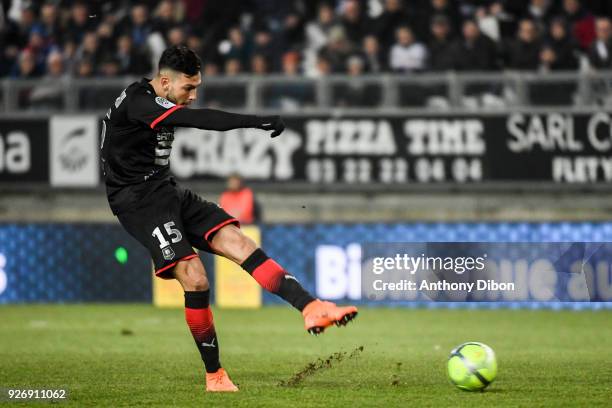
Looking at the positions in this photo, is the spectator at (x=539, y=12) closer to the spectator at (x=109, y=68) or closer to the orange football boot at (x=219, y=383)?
the spectator at (x=109, y=68)

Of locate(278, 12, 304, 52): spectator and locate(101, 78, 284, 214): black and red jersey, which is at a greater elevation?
locate(278, 12, 304, 52): spectator

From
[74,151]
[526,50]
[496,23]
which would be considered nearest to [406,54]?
[496,23]

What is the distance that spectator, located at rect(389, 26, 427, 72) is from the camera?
18.2 metres

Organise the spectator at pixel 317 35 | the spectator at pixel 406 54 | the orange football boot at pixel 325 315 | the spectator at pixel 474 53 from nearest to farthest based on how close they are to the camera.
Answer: the orange football boot at pixel 325 315 < the spectator at pixel 474 53 < the spectator at pixel 406 54 < the spectator at pixel 317 35

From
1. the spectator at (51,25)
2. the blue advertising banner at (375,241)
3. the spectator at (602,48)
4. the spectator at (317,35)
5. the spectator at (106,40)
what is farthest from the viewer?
the spectator at (51,25)

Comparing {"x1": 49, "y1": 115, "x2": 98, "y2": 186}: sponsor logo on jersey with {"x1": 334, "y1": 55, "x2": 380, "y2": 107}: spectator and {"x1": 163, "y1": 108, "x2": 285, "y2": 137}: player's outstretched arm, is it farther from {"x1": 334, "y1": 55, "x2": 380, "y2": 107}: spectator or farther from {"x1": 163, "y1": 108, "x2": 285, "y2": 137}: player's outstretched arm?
{"x1": 163, "y1": 108, "x2": 285, "y2": 137}: player's outstretched arm

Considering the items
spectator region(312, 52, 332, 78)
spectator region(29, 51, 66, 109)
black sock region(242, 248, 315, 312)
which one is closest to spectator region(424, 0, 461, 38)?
spectator region(312, 52, 332, 78)

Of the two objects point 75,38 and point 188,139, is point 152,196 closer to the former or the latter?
point 188,139

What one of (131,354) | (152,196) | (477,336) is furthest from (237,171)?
(152,196)

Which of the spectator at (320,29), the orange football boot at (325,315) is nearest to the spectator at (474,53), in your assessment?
the spectator at (320,29)

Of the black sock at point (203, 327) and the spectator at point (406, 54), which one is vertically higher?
the spectator at point (406, 54)

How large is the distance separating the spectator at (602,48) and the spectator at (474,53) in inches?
53.4

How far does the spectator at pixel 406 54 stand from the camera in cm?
1819

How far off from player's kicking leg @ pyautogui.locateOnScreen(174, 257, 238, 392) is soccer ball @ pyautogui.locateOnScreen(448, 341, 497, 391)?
147 centimetres
